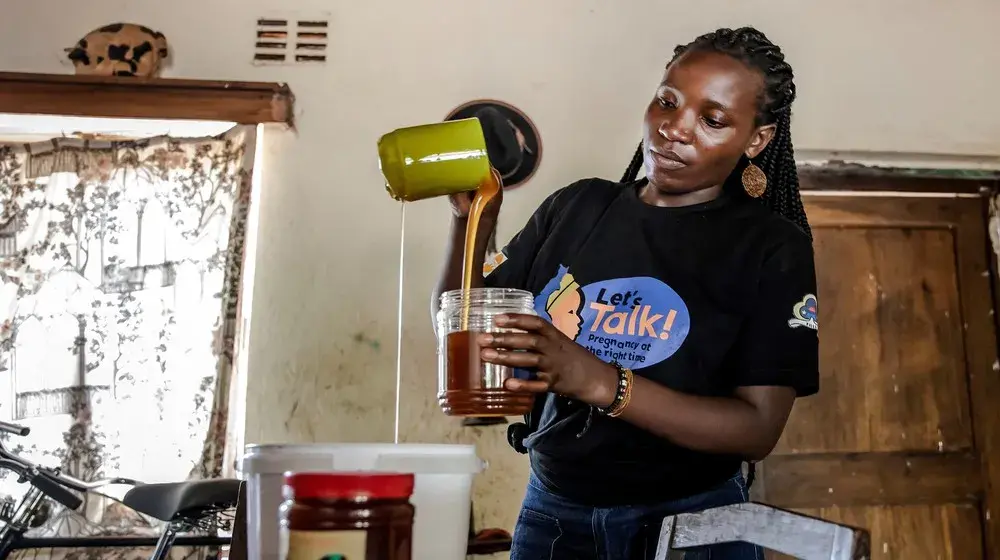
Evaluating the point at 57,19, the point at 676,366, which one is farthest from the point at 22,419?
the point at 676,366

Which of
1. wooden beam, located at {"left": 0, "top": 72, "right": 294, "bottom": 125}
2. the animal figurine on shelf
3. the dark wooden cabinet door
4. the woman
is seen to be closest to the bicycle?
wooden beam, located at {"left": 0, "top": 72, "right": 294, "bottom": 125}

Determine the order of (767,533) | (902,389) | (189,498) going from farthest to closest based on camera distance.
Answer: (902,389)
(189,498)
(767,533)

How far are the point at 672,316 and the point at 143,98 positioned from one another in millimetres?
1999

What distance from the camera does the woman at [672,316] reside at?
98 cm

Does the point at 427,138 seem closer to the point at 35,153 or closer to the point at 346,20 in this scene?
the point at 346,20

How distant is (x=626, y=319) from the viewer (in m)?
1.07

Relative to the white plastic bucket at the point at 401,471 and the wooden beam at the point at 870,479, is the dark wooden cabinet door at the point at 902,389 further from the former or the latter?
the white plastic bucket at the point at 401,471

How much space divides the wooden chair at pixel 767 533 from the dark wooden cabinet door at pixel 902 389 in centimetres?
168

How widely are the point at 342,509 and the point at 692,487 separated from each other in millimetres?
579

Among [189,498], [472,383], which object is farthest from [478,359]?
[189,498]

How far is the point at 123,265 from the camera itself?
98.7 inches

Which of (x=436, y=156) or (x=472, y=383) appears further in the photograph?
(x=436, y=156)

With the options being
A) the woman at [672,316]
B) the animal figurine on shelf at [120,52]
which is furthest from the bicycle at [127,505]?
the woman at [672,316]

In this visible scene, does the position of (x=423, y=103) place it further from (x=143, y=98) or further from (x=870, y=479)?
(x=870, y=479)
